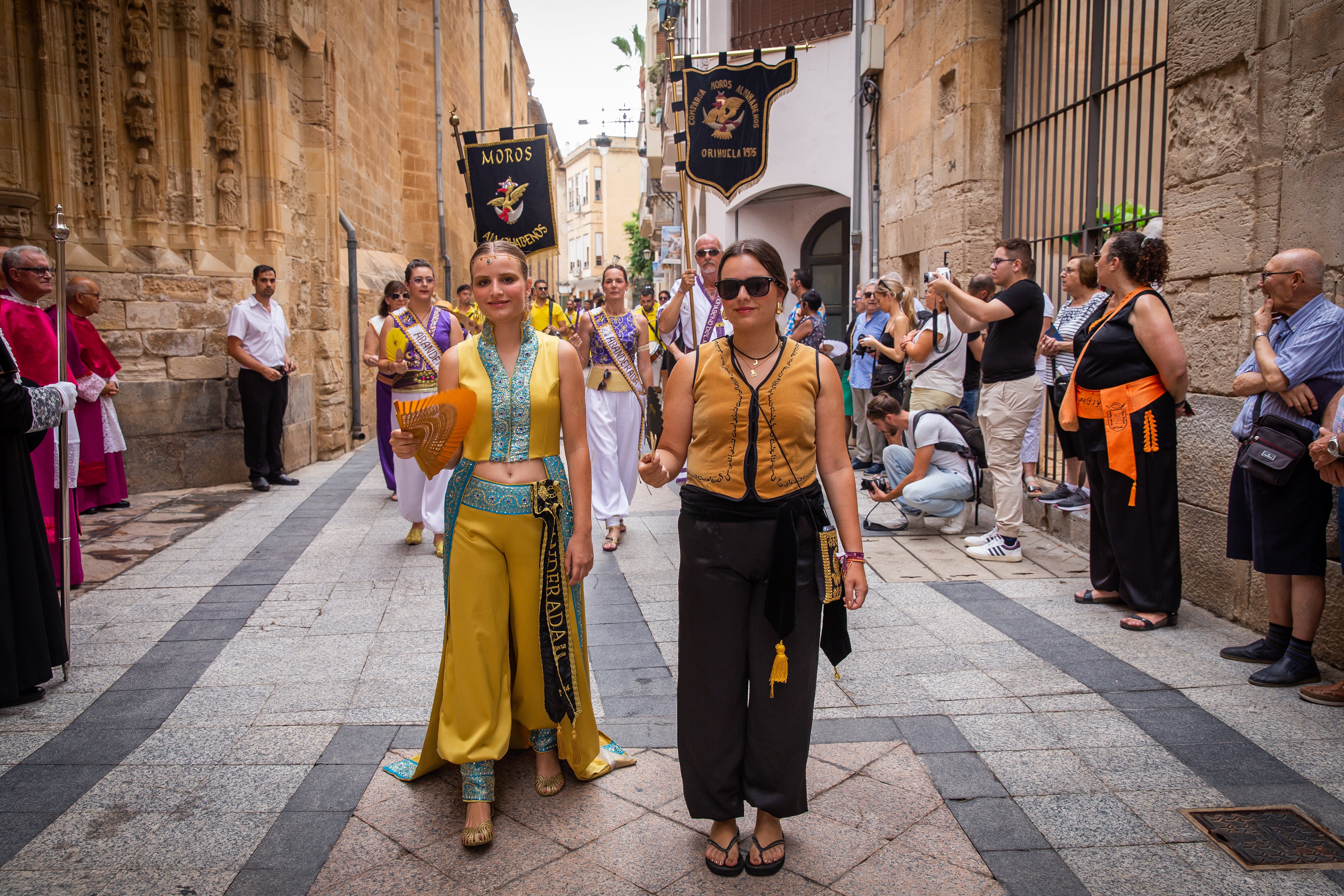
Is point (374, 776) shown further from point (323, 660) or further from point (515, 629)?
point (323, 660)

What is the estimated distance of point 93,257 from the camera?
8.66 m

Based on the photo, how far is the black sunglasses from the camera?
8.96 ft

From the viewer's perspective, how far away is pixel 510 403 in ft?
10.3

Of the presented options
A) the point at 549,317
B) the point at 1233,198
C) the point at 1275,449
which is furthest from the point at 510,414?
the point at 549,317

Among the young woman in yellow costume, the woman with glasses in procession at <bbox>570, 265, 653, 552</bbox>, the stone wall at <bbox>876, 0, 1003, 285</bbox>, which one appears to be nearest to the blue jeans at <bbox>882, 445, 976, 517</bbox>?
the woman with glasses in procession at <bbox>570, 265, 653, 552</bbox>

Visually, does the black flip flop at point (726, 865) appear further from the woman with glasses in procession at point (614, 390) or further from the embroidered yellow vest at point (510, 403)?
the woman with glasses in procession at point (614, 390)

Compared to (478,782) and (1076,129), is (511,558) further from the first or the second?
(1076,129)

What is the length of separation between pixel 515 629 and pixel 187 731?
1.59 m

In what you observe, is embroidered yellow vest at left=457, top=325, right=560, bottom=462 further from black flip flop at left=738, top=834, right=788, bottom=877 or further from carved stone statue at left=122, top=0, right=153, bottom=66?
carved stone statue at left=122, top=0, right=153, bottom=66

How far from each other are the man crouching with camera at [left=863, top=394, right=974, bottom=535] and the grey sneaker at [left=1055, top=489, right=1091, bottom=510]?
2.11 feet

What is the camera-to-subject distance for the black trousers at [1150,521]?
4832 millimetres

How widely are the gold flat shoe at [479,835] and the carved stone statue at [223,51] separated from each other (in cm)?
890

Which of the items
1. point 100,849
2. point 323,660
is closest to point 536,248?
point 323,660

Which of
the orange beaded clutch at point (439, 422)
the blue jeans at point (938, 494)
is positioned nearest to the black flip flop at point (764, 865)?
the orange beaded clutch at point (439, 422)
